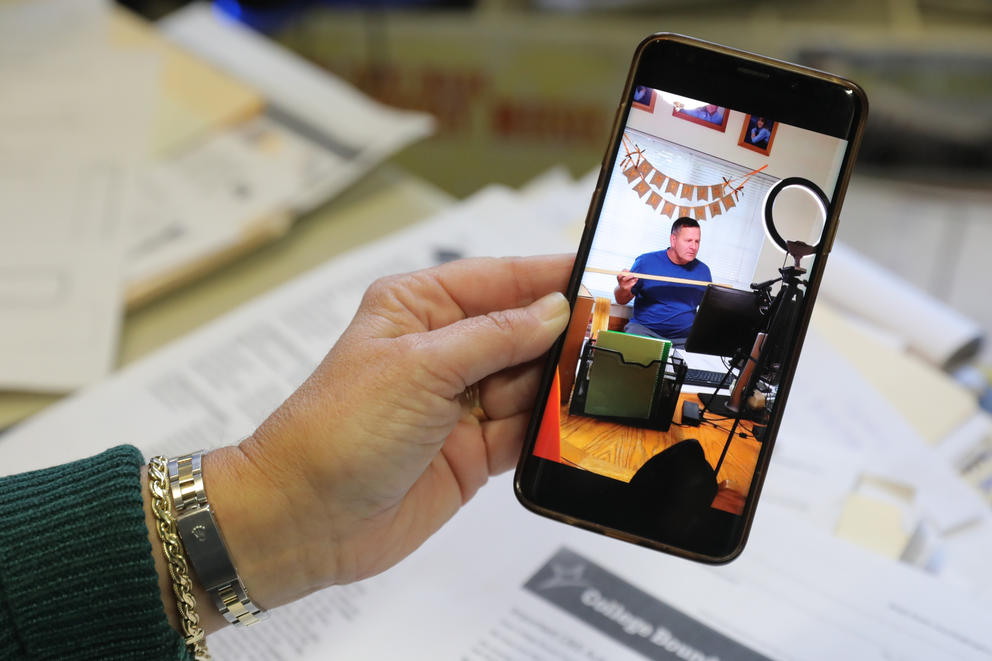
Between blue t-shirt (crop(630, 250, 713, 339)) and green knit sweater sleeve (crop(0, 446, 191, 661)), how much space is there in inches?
10.6

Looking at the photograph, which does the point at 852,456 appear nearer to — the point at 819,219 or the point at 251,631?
the point at 819,219

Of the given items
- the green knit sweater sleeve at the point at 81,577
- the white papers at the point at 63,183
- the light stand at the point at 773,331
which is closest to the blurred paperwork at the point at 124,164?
the white papers at the point at 63,183

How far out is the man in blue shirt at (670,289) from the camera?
0.40 meters

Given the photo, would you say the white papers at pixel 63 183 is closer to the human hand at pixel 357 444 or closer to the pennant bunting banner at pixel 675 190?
the human hand at pixel 357 444

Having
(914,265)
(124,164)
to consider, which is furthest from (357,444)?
(914,265)

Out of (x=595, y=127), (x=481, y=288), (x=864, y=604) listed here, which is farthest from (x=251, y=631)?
(x=595, y=127)

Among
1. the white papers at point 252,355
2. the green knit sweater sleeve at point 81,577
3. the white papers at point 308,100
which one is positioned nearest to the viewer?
the green knit sweater sleeve at point 81,577

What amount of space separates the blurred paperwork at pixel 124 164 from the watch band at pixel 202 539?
0.24 m

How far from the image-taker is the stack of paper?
16.7 inches

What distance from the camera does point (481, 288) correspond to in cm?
46

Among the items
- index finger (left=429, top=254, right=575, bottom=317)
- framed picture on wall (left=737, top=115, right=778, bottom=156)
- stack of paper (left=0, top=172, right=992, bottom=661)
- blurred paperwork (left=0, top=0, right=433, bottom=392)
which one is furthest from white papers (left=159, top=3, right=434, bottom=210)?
framed picture on wall (left=737, top=115, right=778, bottom=156)

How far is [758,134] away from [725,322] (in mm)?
96

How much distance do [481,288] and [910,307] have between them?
393 millimetres

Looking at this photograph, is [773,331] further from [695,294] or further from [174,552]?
[174,552]
